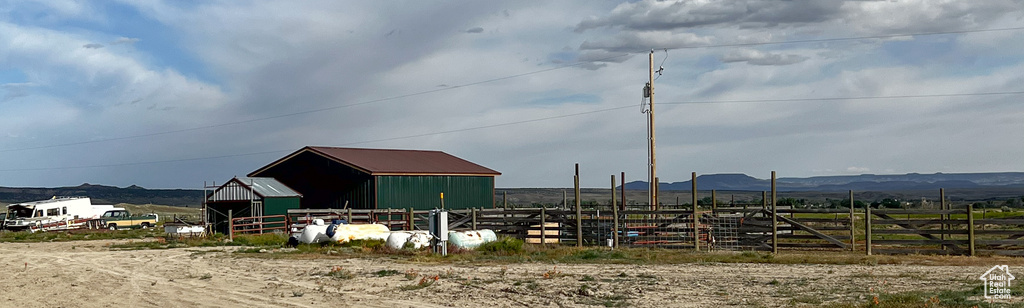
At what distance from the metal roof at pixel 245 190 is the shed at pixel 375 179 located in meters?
1.56

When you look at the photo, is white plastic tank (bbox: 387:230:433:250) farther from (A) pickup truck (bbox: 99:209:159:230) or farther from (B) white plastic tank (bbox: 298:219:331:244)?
(A) pickup truck (bbox: 99:209:159:230)

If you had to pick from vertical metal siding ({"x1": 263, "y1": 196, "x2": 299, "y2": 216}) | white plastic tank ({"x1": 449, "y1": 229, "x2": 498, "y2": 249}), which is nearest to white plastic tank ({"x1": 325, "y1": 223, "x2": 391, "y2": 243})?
white plastic tank ({"x1": 449, "y1": 229, "x2": 498, "y2": 249})

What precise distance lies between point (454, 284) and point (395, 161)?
32.6 meters

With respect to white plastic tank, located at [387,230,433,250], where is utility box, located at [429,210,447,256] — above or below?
above

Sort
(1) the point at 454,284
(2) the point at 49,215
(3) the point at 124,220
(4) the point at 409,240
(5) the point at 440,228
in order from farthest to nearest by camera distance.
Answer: (3) the point at 124,220, (2) the point at 49,215, (4) the point at 409,240, (5) the point at 440,228, (1) the point at 454,284

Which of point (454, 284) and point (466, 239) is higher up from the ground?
point (466, 239)

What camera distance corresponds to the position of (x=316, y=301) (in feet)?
53.6

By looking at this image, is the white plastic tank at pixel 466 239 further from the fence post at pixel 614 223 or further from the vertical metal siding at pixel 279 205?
the vertical metal siding at pixel 279 205

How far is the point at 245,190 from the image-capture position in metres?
45.0

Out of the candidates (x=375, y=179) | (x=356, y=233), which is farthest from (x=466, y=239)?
(x=375, y=179)

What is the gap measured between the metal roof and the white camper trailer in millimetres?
14300

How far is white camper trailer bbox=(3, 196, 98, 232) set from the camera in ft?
176

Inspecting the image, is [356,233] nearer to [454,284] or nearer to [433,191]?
[454,284]

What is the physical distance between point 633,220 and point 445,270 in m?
14.1
